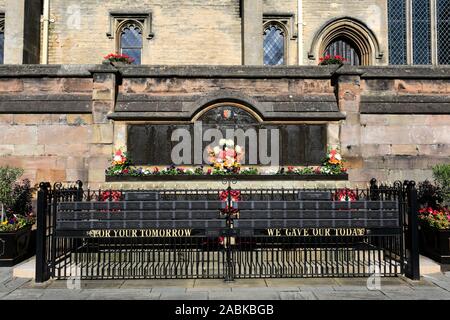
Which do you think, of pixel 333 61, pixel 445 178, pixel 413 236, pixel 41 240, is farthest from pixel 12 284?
pixel 333 61

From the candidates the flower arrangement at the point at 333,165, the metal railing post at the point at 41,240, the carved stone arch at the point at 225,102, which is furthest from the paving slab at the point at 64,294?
the flower arrangement at the point at 333,165

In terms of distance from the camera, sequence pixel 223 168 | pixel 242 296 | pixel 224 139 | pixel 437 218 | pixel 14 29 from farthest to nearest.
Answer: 1. pixel 14 29
2. pixel 224 139
3. pixel 223 168
4. pixel 437 218
5. pixel 242 296

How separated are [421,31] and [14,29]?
61.0 feet

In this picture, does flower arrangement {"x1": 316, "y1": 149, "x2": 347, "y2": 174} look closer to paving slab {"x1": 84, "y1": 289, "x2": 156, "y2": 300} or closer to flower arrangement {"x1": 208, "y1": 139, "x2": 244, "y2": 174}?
flower arrangement {"x1": 208, "y1": 139, "x2": 244, "y2": 174}

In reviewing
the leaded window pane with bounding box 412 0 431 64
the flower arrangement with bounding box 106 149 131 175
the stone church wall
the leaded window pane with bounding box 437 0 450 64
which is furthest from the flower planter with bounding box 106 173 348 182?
the leaded window pane with bounding box 437 0 450 64

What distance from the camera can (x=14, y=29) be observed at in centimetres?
1605

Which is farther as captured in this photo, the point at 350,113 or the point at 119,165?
the point at 350,113

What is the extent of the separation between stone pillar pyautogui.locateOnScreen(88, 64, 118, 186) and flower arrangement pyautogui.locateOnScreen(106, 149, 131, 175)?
39 cm

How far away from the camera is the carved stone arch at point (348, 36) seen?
58.2ft

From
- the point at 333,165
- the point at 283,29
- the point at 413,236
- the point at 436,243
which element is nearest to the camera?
the point at 413,236

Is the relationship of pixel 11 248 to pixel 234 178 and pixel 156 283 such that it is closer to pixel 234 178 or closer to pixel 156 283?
pixel 156 283

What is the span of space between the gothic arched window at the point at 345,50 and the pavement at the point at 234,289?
44.4ft

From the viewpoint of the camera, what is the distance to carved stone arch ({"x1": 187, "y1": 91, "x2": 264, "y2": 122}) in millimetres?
10289
